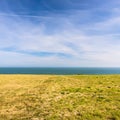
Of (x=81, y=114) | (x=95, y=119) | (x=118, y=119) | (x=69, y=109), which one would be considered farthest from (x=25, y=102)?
(x=118, y=119)

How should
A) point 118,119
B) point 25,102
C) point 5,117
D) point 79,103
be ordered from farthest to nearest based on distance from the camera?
1. point 25,102
2. point 79,103
3. point 5,117
4. point 118,119

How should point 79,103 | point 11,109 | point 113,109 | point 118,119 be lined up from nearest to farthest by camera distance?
point 118,119 < point 113,109 < point 11,109 < point 79,103

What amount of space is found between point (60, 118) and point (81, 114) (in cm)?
152

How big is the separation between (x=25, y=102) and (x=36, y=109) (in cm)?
262

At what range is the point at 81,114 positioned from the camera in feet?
39.2

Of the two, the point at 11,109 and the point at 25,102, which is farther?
the point at 25,102

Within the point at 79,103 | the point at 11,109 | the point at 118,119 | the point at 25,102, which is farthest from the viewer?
the point at 25,102

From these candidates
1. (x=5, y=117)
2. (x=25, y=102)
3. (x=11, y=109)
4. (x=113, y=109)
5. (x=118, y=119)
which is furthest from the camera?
(x=25, y=102)

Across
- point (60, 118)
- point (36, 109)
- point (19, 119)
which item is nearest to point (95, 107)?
point (60, 118)

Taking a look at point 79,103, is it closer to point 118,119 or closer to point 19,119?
point 118,119

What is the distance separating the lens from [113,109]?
12.8m

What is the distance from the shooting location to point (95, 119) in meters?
11.0

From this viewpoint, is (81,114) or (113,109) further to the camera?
(113,109)

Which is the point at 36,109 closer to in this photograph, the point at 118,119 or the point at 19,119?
the point at 19,119
